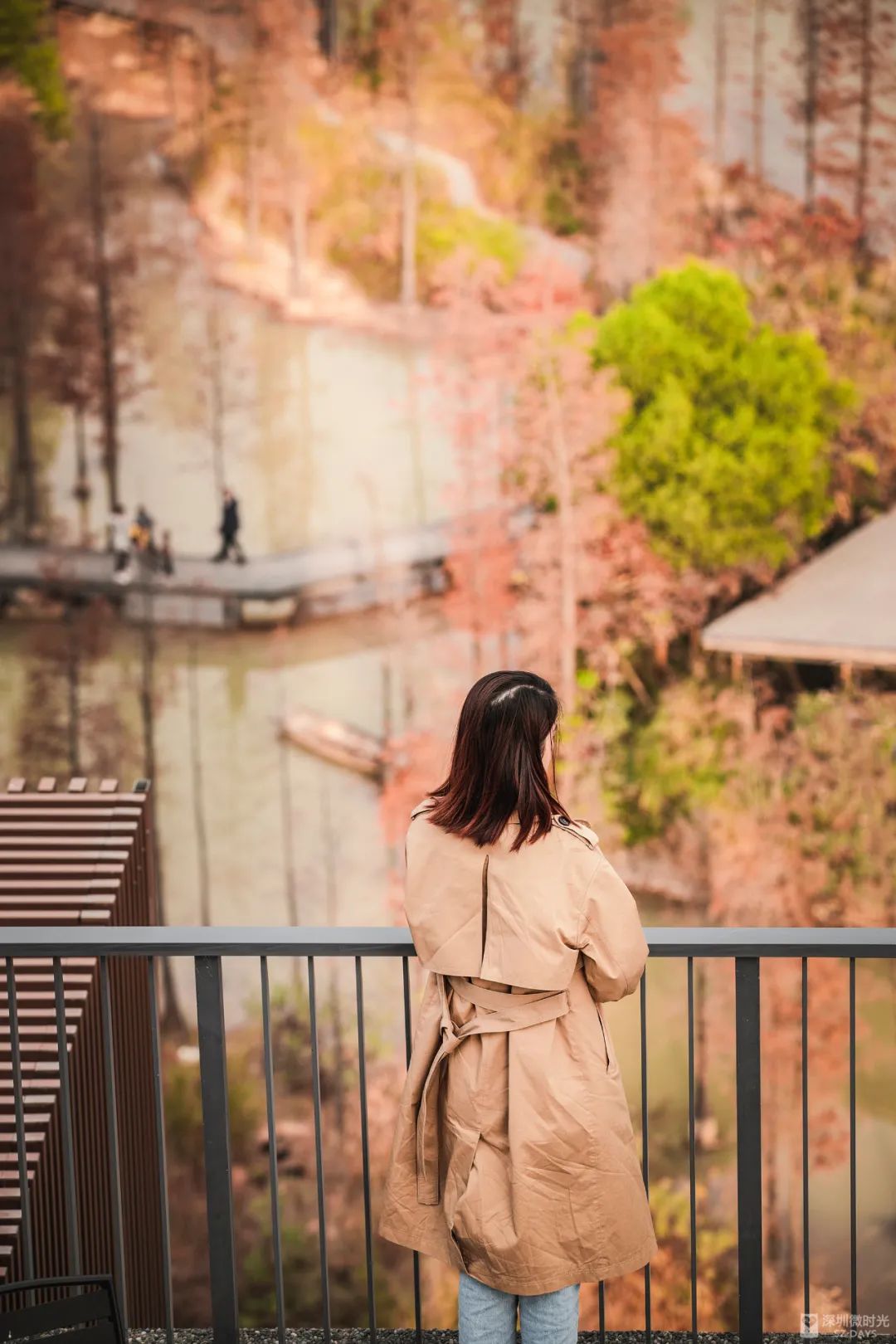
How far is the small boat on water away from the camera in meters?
7.28

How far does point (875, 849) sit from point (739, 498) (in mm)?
2190

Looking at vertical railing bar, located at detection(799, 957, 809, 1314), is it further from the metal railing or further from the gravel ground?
the gravel ground

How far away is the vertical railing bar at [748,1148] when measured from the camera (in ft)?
6.27

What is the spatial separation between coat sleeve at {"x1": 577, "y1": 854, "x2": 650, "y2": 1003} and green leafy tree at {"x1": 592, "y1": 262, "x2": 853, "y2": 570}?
19.2 ft

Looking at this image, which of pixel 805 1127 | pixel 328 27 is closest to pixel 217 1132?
pixel 805 1127

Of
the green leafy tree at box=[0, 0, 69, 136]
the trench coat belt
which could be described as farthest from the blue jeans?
the green leafy tree at box=[0, 0, 69, 136]

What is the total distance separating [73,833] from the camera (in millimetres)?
4953

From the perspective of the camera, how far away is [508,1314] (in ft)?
5.49

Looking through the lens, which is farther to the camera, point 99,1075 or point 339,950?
point 99,1075

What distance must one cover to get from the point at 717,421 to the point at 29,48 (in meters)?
4.31

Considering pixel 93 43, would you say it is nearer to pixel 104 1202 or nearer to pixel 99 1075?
pixel 99 1075

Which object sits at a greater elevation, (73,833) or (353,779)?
(73,833)

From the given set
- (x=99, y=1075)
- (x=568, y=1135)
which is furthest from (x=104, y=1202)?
(x=568, y=1135)

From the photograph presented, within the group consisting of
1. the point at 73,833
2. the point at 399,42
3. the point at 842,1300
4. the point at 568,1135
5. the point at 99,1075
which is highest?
the point at 399,42
